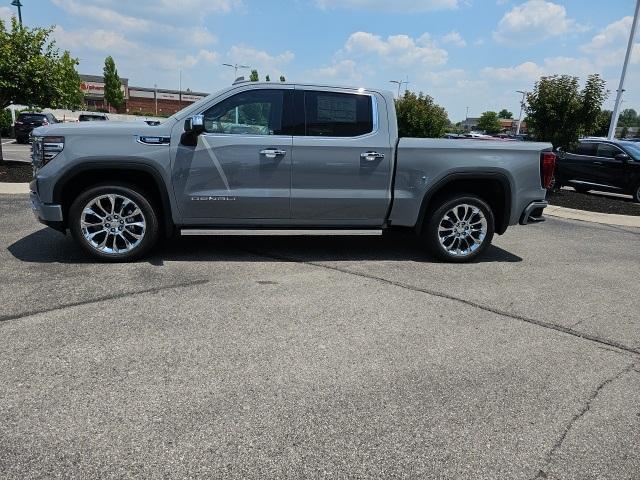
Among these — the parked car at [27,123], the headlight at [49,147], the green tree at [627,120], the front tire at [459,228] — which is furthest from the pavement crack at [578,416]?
the green tree at [627,120]

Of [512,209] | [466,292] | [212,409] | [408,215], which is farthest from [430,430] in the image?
[512,209]

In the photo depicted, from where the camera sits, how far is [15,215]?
301 inches

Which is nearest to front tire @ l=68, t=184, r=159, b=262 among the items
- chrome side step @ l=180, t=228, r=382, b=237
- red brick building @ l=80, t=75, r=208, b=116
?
chrome side step @ l=180, t=228, r=382, b=237

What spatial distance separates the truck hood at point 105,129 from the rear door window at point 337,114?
58.0 inches

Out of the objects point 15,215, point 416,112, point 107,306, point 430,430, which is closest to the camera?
point 430,430

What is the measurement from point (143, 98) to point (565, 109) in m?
86.8

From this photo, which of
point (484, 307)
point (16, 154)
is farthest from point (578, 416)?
point (16, 154)

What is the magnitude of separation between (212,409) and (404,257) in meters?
3.89

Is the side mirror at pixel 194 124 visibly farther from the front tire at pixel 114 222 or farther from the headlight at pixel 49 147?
the headlight at pixel 49 147

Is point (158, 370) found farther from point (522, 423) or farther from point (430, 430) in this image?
point (522, 423)

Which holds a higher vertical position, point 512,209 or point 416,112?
point 416,112

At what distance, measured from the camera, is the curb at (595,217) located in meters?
10.2

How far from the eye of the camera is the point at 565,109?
42.8ft

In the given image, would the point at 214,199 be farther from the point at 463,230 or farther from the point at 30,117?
the point at 30,117
